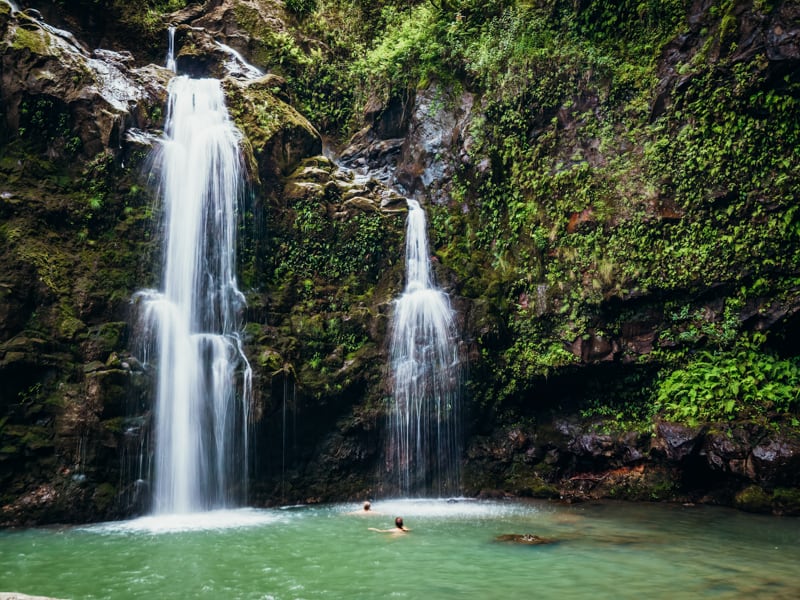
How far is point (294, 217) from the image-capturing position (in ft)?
51.8

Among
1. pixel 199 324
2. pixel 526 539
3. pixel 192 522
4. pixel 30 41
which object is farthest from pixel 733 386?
pixel 30 41

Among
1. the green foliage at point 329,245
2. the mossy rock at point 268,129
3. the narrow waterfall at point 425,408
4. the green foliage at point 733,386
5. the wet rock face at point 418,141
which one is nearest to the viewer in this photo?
the green foliage at point 733,386

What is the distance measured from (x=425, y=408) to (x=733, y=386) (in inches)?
281

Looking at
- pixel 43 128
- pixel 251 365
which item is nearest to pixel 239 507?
pixel 251 365

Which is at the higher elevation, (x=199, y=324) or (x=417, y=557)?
(x=199, y=324)

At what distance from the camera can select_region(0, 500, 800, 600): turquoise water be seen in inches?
275

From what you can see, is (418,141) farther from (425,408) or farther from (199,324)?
(199,324)

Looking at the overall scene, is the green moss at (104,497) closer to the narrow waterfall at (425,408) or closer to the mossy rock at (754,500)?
the narrow waterfall at (425,408)

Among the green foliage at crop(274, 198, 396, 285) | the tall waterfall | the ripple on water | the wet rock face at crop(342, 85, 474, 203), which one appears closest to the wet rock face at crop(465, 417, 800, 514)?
the ripple on water

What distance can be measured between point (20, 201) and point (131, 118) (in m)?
3.58

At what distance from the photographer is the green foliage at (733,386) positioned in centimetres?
1219

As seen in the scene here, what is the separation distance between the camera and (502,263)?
53.1ft

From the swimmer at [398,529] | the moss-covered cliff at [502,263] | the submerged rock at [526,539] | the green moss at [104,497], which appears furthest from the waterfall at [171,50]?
the submerged rock at [526,539]

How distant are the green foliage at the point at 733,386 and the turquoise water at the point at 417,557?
2.17 m
